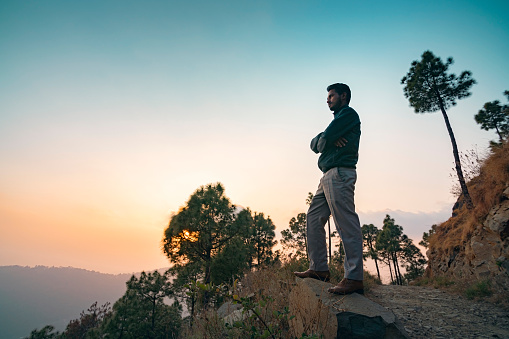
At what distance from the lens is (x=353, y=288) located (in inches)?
90.8

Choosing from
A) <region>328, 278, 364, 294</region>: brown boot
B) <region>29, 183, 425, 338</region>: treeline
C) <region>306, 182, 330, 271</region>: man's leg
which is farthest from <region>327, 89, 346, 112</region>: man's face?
<region>29, 183, 425, 338</region>: treeline

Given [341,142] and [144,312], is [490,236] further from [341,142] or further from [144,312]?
[144,312]

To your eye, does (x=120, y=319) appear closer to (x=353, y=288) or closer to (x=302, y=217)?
(x=353, y=288)

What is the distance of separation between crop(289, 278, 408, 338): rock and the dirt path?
3.06 feet

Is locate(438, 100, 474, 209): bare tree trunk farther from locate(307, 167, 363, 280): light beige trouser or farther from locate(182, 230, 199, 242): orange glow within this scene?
locate(182, 230, 199, 242): orange glow

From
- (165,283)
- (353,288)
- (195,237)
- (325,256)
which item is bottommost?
(165,283)

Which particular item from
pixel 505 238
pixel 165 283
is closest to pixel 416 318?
pixel 505 238

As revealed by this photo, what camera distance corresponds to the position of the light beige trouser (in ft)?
7.56

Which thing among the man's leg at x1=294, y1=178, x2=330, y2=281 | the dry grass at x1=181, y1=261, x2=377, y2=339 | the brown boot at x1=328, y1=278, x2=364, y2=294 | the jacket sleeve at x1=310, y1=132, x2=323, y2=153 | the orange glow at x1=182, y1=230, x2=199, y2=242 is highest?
the jacket sleeve at x1=310, y1=132, x2=323, y2=153

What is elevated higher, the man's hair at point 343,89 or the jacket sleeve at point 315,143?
the man's hair at point 343,89

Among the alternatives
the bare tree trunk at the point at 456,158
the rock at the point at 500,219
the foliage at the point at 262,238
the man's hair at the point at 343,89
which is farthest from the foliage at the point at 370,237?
the man's hair at the point at 343,89

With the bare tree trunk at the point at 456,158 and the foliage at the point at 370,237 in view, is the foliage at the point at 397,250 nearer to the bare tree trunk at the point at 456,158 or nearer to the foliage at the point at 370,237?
the foliage at the point at 370,237

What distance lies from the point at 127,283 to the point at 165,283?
7.78ft

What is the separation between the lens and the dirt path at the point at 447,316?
8.94ft
